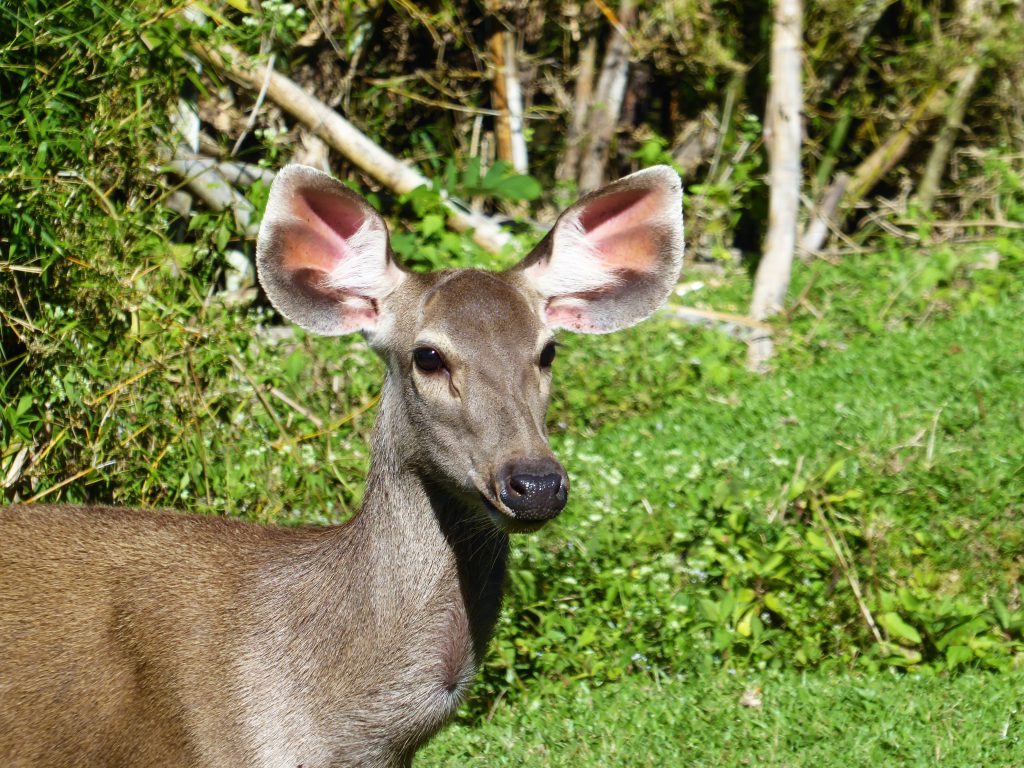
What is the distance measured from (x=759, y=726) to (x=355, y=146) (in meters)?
4.72

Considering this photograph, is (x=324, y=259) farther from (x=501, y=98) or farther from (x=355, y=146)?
(x=501, y=98)

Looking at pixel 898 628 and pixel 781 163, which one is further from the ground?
pixel 781 163

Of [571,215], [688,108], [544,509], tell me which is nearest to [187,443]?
[571,215]

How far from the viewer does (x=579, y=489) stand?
5996 millimetres

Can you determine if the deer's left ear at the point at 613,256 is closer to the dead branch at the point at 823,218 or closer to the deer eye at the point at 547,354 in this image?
the deer eye at the point at 547,354

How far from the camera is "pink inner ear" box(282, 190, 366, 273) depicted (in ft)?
12.3

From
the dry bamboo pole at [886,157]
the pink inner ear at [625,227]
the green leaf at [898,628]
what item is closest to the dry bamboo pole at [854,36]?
the dry bamboo pole at [886,157]

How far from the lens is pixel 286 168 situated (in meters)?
3.63

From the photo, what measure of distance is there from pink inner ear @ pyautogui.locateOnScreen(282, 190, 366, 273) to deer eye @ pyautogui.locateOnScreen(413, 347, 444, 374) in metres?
0.46

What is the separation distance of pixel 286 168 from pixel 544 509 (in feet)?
3.95

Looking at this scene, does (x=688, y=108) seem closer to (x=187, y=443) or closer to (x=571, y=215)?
(x=187, y=443)

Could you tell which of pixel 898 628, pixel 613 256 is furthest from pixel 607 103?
pixel 613 256

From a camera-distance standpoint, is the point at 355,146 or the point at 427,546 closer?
the point at 427,546

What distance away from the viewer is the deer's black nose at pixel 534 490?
10.3 feet
